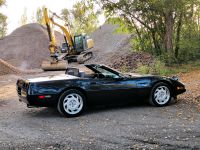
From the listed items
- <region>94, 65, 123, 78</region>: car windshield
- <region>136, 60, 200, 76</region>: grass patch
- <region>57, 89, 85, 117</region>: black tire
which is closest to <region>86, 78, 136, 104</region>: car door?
<region>94, 65, 123, 78</region>: car windshield

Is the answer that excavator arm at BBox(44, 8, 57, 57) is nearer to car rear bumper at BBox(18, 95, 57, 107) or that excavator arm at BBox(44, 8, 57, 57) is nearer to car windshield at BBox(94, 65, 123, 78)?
car windshield at BBox(94, 65, 123, 78)

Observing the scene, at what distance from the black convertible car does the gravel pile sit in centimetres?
2908

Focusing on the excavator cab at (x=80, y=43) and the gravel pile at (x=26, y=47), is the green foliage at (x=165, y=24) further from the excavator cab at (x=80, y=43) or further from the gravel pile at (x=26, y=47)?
the gravel pile at (x=26, y=47)

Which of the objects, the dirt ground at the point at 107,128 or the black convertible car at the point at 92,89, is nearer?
the dirt ground at the point at 107,128

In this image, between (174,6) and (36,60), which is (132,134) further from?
(36,60)

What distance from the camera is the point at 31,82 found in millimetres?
8352

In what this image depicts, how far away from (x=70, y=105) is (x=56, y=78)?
0.80 m

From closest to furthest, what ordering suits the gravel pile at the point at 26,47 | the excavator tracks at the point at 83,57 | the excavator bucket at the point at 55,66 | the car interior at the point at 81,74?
the car interior at the point at 81,74 → the excavator bucket at the point at 55,66 → the excavator tracks at the point at 83,57 → the gravel pile at the point at 26,47

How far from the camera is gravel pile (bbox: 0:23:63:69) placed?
131ft

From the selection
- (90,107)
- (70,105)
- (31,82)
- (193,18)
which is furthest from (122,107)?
(193,18)

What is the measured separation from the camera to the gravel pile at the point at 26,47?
39.9 metres

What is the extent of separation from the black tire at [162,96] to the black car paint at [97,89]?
101 millimetres

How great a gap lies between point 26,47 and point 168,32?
2721 cm

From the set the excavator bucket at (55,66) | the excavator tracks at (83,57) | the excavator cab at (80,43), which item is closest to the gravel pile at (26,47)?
the excavator tracks at (83,57)
